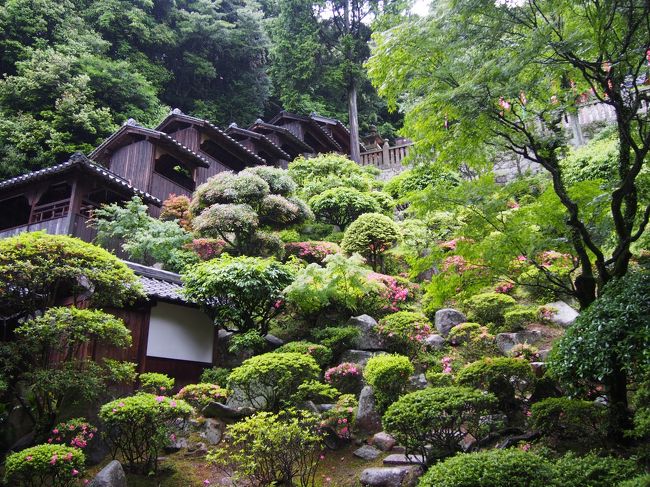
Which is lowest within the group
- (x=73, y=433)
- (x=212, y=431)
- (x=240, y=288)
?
(x=212, y=431)

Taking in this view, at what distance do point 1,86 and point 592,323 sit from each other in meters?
28.0

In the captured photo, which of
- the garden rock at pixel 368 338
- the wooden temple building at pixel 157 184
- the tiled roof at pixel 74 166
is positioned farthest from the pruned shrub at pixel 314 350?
the tiled roof at pixel 74 166

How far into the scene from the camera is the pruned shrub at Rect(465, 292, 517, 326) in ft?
40.4

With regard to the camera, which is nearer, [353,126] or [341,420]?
[341,420]

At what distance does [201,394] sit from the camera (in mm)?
9977

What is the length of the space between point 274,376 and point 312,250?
7.53 m

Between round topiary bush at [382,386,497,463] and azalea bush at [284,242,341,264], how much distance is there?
9329 mm

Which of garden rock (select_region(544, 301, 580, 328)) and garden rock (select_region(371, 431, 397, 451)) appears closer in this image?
garden rock (select_region(371, 431, 397, 451))

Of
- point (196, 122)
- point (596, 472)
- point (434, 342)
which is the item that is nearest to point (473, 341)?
point (434, 342)

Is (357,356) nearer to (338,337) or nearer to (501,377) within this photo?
(338,337)

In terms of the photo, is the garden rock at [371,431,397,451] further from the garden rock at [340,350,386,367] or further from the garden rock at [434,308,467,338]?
the garden rock at [434,308,467,338]

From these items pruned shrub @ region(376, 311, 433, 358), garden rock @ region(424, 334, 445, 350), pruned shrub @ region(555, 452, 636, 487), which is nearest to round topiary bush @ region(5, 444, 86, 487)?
pruned shrub @ region(555, 452, 636, 487)

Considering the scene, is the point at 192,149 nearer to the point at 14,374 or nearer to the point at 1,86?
the point at 1,86

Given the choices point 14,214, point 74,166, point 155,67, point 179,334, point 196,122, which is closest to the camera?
point 179,334
